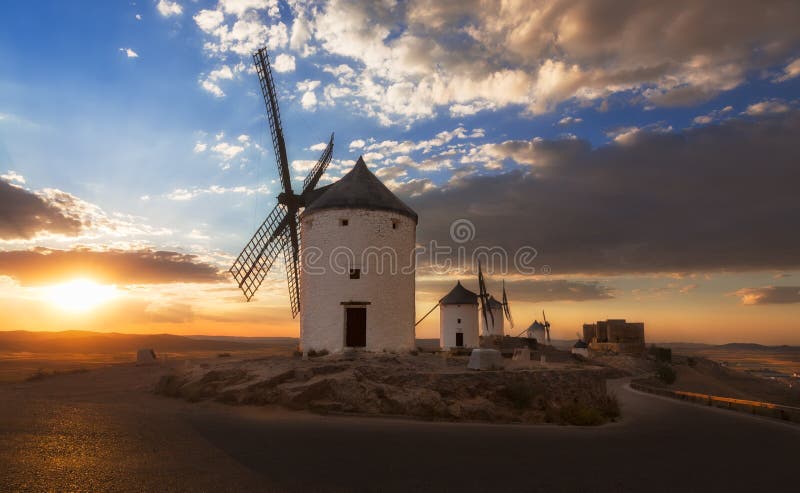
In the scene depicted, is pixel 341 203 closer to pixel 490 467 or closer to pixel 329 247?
pixel 329 247

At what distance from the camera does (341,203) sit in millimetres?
19094

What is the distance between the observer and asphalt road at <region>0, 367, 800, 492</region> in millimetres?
6371

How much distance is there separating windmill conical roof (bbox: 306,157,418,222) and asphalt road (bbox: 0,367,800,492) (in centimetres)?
915

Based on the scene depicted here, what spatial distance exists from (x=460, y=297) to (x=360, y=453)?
3603 centimetres

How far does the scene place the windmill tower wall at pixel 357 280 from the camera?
18516 millimetres

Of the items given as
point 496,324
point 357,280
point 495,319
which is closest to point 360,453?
point 357,280

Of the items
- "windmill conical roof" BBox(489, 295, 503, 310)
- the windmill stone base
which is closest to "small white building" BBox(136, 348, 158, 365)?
the windmill stone base

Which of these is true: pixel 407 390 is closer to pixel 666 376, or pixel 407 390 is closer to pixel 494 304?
pixel 666 376

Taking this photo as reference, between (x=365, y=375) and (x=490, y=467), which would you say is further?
(x=365, y=375)

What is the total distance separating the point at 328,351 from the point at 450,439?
384 inches

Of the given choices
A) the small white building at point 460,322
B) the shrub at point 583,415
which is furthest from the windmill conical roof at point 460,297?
the shrub at point 583,415

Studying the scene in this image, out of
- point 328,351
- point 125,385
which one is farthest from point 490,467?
point 125,385

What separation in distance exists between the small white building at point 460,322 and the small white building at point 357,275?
23.4 m

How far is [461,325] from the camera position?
4256 centimetres
